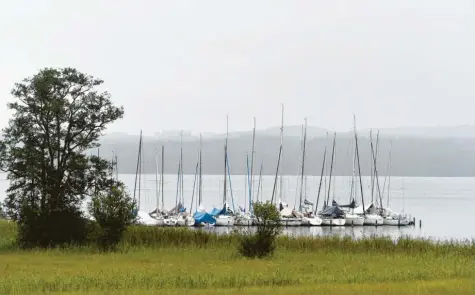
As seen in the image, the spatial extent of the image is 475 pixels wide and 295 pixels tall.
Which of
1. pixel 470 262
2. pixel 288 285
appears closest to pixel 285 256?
pixel 470 262

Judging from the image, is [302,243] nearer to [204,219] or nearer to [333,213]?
[204,219]

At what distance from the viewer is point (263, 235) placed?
3500 centimetres

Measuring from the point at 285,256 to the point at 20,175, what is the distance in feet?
60.8

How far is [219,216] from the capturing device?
8456 centimetres

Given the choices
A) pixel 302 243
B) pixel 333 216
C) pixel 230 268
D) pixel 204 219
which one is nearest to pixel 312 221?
pixel 333 216

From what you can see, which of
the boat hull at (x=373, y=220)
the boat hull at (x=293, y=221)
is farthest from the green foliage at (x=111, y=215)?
the boat hull at (x=373, y=220)

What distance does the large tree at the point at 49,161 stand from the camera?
41625 millimetres

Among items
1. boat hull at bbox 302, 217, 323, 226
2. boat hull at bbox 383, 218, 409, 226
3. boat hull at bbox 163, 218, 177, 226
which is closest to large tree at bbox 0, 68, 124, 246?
boat hull at bbox 163, 218, 177, 226

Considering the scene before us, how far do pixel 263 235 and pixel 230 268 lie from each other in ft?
23.3

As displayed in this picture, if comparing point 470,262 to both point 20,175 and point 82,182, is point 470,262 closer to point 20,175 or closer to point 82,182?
point 82,182

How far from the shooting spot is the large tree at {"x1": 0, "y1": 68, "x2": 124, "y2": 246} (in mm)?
41625

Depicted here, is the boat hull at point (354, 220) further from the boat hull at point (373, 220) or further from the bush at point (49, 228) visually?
the bush at point (49, 228)

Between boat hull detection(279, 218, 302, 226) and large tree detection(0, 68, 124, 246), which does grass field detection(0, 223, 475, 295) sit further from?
boat hull detection(279, 218, 302, 226)

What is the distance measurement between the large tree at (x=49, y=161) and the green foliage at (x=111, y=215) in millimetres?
3596
